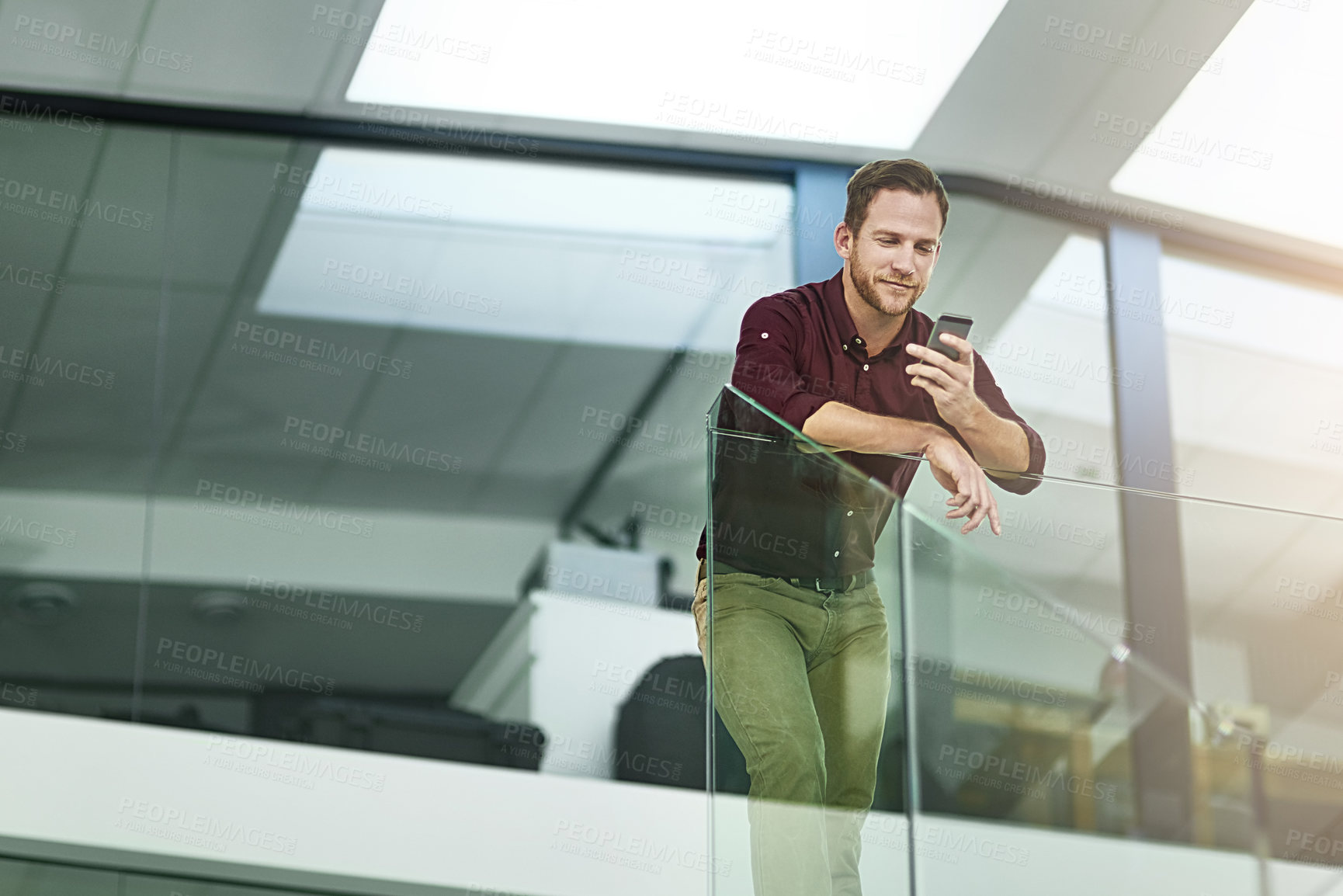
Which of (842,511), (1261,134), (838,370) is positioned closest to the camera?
(842,511)

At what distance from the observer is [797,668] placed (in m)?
1.89

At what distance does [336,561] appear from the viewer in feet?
Answer: 17.4

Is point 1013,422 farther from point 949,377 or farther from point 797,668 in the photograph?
point 797,668

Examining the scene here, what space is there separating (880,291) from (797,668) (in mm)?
808

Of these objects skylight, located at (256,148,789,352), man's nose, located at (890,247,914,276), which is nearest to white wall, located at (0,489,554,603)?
skylight, located at (256,148,789,352)

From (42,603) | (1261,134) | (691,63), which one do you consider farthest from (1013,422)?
(42,603)

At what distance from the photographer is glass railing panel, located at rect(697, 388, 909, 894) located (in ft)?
5.87

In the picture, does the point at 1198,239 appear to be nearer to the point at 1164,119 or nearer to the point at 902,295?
the point at 1164,119

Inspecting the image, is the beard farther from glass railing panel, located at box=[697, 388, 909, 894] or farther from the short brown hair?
glass railing panel, located at box=[697, 388, 909, 894]

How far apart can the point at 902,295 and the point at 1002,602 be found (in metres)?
0.63

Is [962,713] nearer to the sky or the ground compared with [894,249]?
nearer to the ground

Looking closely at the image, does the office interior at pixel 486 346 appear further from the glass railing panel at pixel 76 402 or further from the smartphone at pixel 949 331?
the smartphone at pixel 949 331

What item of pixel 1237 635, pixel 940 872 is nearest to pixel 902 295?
pixel 1237 635

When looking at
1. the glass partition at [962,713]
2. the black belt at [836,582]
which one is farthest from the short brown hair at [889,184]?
the black belt at [836,582]
